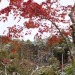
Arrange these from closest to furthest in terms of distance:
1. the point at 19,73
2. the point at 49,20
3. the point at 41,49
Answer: the point at 49,20
the point at 19,73
the point at 41,49

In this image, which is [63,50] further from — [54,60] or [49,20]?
[49,20]

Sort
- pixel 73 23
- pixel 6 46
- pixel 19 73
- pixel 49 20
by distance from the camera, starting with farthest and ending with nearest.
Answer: pixel 6 46 < pixel 19 73 < pixel 49 20 < pixel 73 23

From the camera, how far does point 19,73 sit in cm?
2008

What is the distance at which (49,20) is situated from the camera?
880 cm

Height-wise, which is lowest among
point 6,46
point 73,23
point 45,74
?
point 45,74

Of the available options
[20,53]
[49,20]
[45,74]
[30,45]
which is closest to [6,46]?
[20,53]

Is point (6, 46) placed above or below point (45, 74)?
above

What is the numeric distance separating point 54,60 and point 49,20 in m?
17.9

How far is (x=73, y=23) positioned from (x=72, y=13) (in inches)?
12.2

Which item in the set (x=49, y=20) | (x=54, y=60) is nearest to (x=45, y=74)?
(x=54, y=60)

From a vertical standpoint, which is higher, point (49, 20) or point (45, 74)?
point (49, 20)

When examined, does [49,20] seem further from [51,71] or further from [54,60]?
[54,60]

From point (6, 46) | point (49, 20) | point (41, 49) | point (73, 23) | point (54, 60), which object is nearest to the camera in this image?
point (73, 23)

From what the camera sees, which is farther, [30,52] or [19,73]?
[30,52]
